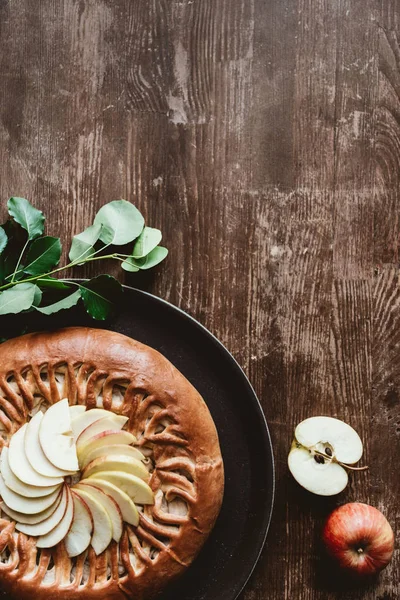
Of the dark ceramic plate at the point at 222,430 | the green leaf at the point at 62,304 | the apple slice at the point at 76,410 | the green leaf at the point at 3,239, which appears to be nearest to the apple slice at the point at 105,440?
the apple slice at the point at 76,410

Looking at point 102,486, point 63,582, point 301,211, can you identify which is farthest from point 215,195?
point 63,582

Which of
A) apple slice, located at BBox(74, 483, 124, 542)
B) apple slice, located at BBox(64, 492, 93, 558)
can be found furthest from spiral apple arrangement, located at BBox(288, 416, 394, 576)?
apple slice, located at BBox(64, 492, 93, 558)

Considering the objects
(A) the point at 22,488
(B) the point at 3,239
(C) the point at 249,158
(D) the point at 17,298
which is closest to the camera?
(A) the point at 22,488

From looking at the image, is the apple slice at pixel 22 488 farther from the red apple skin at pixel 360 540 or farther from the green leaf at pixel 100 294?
the red apple skin at pixel 360 540

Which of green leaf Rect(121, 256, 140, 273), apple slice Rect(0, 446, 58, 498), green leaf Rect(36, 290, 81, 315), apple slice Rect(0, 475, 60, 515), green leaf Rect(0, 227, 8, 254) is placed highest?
green leaf Rect(0, 227, 8, 254)

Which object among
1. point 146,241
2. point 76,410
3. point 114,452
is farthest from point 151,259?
point 114,452

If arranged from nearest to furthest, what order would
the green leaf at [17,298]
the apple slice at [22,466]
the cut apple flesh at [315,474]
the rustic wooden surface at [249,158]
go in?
the apple slice at [22,466] → the green leaf at [17,298] → the cut apple flesh at [315,474] → the rustic wooden surface at [249,158]

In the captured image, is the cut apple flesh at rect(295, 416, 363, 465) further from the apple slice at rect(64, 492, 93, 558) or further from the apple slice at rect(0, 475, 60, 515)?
the apple slice at rect(0, 475, 60, 515)

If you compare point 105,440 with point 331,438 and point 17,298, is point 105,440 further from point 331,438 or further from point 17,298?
point 331,438
